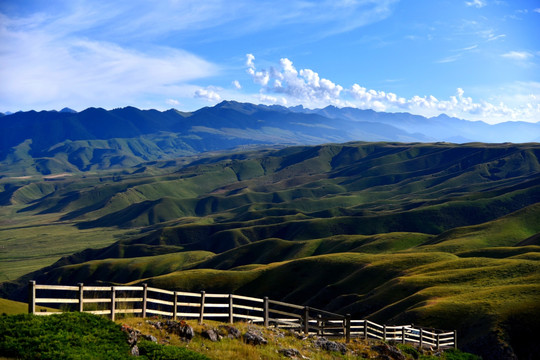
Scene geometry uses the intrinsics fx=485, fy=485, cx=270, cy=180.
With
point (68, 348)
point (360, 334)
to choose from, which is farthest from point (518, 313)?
point (68, 348)

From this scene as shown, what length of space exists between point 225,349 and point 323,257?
115 m

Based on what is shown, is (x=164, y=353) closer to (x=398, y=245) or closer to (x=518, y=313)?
(x=518, y=313)

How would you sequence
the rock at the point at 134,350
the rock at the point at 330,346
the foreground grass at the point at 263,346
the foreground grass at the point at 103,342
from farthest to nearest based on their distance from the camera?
the rock at the point at 330,346, the foreground grass at the point at 263,346, the rock at the point at 134,350, the foreground grass at the point at 103,342

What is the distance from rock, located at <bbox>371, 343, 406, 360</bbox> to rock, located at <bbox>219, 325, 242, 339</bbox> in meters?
9.39

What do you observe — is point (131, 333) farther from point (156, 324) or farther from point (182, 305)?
point (182, 305)

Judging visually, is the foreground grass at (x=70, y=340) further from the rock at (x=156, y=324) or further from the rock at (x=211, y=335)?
the rock at (x=211, y=335)

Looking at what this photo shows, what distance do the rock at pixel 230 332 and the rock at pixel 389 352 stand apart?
9386 mm

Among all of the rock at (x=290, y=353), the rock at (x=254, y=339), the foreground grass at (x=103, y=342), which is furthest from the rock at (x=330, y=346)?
the rock at (x=254, y=339)

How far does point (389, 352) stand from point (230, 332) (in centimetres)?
1046

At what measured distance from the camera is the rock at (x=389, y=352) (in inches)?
1103

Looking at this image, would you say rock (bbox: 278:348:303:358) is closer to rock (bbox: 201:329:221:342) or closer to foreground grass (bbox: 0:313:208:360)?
rock (bbox: 201:329:221:342)

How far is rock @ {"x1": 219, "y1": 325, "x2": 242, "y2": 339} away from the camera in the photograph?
2324 centimetres

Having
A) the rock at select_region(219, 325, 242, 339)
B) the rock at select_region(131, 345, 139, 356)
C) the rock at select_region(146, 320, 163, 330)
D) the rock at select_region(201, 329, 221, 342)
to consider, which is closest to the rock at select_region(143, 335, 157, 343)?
the rock at select_region(131, 345, 139, 356)

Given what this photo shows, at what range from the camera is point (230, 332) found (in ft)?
76.8
